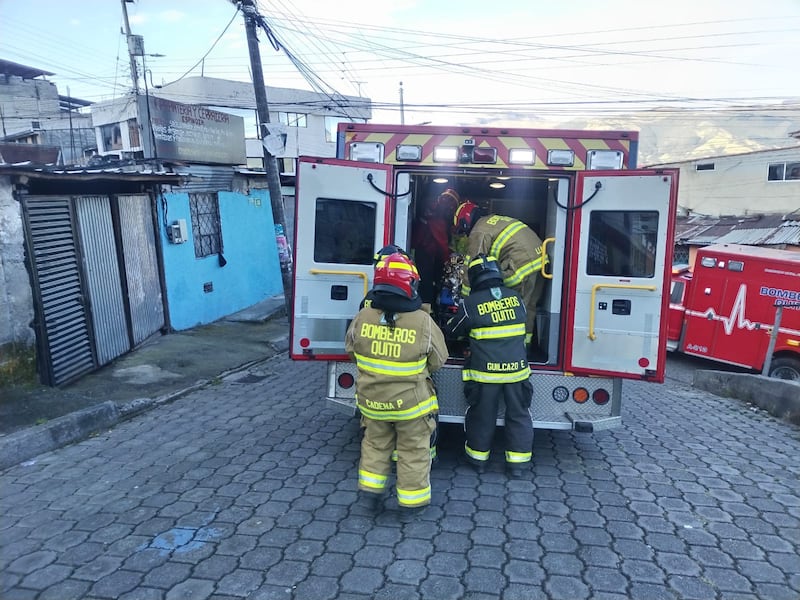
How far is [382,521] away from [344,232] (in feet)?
7.04

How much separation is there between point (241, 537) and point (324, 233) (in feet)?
7.34

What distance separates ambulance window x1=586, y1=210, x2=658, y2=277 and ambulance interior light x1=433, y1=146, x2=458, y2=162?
3.84 ft

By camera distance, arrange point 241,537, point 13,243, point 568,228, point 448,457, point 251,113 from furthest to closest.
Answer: point 251,113 → point 13,243 → point 448,457 → point 568,228 → point 241,537

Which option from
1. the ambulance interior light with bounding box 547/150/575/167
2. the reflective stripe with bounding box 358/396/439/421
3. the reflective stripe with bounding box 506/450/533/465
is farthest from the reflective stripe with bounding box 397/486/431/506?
the ambulance interior light with bounding box 547/150/575/167

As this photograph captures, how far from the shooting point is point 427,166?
4.49 meters

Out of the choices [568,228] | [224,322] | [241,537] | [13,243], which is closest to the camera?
[241,537]

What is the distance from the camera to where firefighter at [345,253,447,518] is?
142 inches

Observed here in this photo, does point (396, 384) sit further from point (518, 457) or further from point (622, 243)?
point (622, 243)

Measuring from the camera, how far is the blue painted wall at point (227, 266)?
9398 mm

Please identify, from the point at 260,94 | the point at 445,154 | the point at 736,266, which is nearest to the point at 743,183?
the point at 736,266

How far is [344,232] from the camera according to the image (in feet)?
14.5

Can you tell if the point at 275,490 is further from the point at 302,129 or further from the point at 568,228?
the point at 302,129

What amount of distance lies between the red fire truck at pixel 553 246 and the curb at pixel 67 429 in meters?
2.33

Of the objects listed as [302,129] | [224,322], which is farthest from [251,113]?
[224,322]
